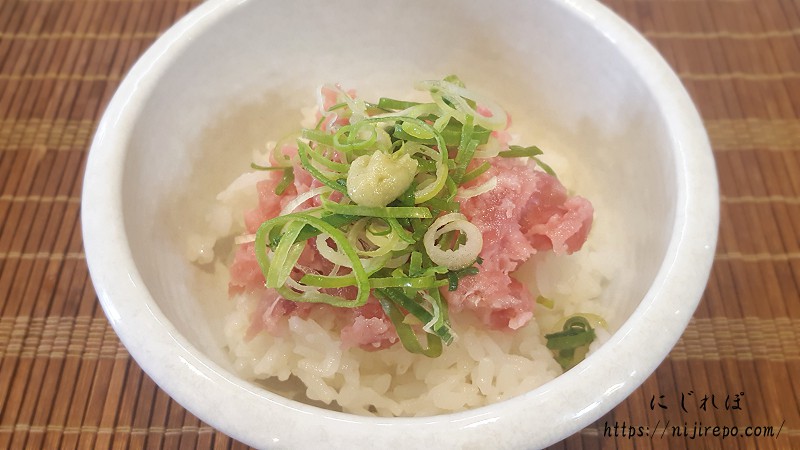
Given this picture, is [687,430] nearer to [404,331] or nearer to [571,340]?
[571,340]

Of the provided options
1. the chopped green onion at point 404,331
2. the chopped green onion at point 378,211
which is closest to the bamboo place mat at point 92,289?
the chopped green onion at point 404,331

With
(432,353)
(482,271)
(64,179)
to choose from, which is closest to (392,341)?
(432,353)

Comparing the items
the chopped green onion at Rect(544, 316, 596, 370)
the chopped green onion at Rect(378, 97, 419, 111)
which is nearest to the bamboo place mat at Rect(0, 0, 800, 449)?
the chopped green onion at Rect(544, 316, 596, 370)

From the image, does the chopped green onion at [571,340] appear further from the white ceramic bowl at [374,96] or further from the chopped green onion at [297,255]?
the chopped green onion at [297,255]

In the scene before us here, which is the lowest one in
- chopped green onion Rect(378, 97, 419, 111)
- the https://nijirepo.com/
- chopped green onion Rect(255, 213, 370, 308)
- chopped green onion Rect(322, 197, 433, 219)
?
the https://nijirepo.com/

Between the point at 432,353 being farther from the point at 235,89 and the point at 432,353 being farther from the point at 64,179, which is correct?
the point at 64,179

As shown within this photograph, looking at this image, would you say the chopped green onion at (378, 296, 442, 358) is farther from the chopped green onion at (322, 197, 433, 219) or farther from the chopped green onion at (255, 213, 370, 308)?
the chopped green onion at (322, 197, 433, 219)

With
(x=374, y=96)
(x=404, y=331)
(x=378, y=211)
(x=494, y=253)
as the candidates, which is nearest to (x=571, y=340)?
(x=494, y=253)
